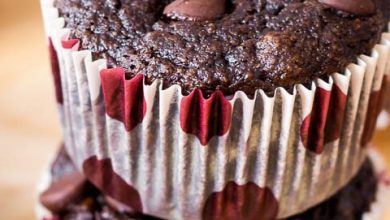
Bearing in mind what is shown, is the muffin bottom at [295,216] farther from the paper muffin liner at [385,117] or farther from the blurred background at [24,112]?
the paper muffin liner at [385,117]

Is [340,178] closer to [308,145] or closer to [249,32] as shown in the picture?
[308,145]

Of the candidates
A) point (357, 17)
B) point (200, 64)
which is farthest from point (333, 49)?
point (200, 64)

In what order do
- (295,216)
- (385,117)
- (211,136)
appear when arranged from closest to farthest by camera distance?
(211,136) → (295,216) → (385,117)

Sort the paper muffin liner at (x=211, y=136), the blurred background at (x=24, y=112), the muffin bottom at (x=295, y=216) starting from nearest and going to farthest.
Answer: the paper muffin liner at (x=211, y=136) → the muffin bottom at (x=295, y=216) → the blurred background at (x=24, y=112)

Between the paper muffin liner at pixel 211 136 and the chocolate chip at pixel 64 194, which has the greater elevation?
the paper muffin liner at pixel 211 136

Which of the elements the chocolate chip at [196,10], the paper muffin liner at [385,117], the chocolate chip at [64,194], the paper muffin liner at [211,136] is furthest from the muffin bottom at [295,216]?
the chocolate chip at [196,10]

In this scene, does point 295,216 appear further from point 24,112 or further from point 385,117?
point 24,112

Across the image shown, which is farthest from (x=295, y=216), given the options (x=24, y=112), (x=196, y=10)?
(x=24, y=112)
